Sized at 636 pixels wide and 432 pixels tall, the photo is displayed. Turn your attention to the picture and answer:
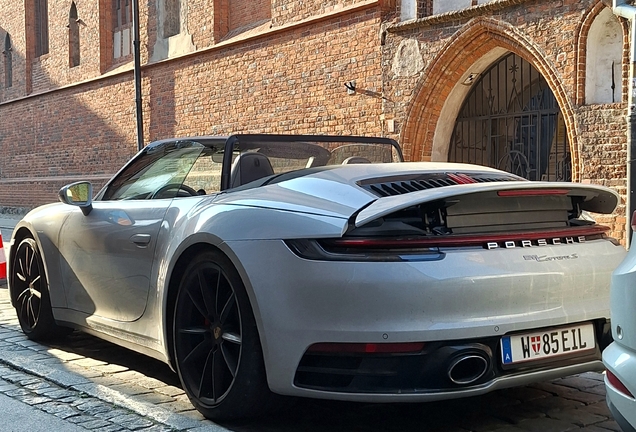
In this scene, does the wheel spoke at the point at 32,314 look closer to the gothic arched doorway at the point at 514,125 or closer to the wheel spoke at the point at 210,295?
the wheel spoke at the point at 210,295

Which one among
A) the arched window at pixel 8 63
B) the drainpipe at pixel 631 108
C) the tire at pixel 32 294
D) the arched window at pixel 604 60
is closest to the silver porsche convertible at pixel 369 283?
the tire at pixel 32 294

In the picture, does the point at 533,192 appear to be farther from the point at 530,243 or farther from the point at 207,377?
the point at 207,377

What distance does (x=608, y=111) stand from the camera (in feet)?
35.1

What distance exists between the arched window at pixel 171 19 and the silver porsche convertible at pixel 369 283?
16695 mm

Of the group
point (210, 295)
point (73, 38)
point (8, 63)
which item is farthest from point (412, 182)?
point (8, 63)

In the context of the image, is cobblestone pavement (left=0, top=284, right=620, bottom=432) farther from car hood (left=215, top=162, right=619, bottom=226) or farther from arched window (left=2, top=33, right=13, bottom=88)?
arched window (left=2, top=33, right=13, bottom=88)

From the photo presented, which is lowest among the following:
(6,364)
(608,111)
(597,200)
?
(6,364)

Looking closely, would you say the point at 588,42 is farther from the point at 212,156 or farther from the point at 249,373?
the point at 249,373

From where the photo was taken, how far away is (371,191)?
363 centimetres

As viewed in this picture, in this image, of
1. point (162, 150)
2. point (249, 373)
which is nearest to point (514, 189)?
point (249, 373)

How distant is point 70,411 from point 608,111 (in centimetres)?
856

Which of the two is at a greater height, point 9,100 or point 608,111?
point 9,100

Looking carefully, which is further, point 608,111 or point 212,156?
Result: point 608,111

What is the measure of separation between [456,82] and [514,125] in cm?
118
